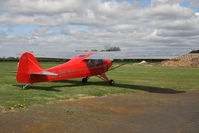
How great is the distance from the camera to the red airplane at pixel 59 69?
452 inches

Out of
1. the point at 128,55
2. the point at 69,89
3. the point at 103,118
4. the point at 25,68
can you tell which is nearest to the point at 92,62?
the point at 128,55

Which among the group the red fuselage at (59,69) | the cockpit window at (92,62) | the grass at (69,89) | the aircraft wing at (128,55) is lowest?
the grass at (69,89)

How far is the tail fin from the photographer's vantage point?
1141 cm

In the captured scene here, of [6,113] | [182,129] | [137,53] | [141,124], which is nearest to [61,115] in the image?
[6,113]

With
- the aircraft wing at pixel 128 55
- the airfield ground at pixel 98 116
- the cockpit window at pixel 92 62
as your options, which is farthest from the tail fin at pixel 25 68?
the cockpit window at pixel 92 62

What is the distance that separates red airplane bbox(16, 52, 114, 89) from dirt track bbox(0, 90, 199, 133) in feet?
11.0

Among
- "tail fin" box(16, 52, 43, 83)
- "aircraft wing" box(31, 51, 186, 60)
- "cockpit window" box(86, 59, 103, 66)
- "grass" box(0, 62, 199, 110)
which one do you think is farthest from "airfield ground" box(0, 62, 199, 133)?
"cockpit window" box(86, 59, 103, 66)

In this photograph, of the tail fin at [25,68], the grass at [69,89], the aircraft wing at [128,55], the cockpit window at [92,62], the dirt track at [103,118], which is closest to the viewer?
the dirt track at [103,118]

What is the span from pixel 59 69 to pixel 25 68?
215 cm

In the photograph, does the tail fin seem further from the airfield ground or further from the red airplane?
the airfield ground

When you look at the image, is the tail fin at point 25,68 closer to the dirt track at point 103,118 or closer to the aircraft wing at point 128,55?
the dirt track at point 103,118

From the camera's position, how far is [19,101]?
872cm

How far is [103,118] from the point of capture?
267 inches

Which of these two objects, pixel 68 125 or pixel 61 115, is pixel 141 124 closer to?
pixel 68 125
